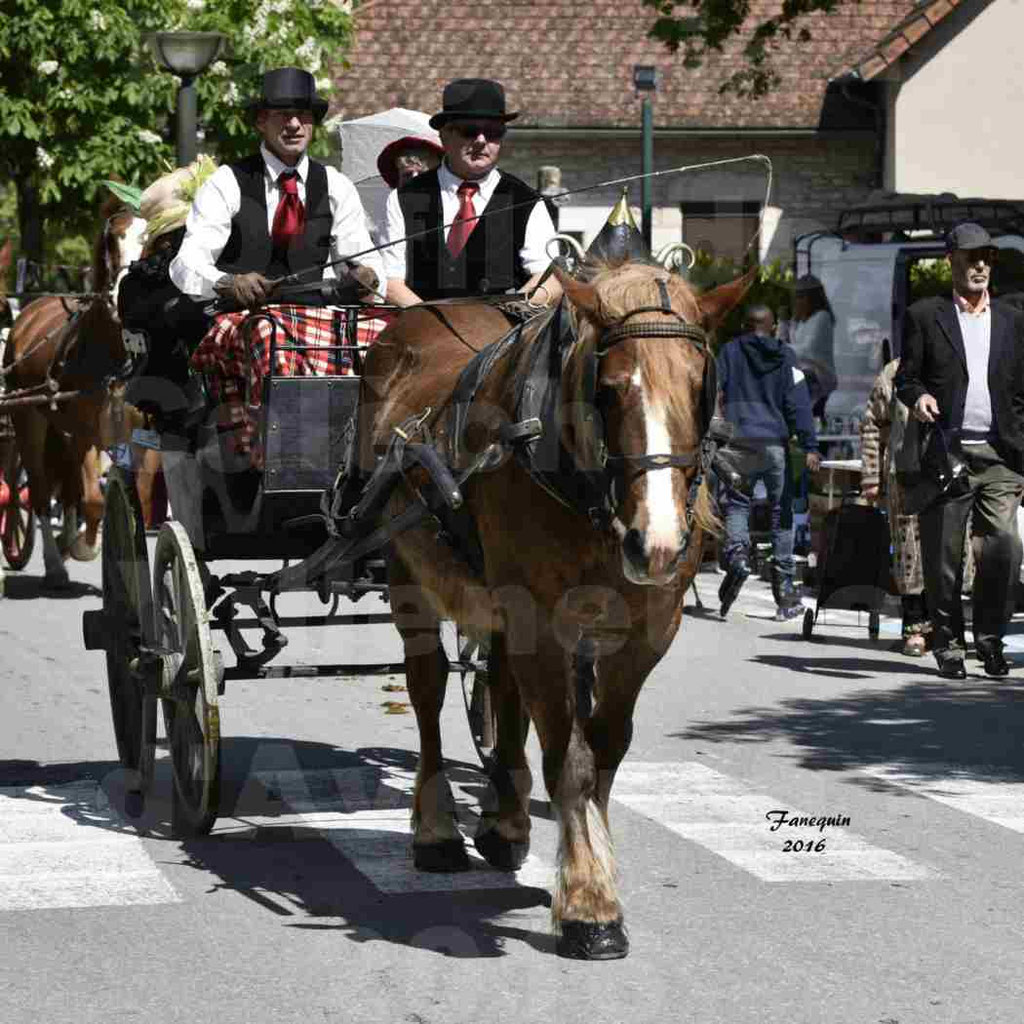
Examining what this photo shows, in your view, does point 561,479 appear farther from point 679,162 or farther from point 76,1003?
point 679,162

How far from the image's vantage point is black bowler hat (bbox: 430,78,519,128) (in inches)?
316

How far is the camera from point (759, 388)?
15688 millimetres

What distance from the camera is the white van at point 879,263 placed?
71.6 feet

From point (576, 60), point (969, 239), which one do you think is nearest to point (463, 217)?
point (969, 239)

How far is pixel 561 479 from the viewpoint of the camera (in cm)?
602

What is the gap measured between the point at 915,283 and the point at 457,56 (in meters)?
13.2

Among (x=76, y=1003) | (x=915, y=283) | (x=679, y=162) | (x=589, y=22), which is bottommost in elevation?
(x=76, y=1003)

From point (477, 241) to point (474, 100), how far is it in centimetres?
50

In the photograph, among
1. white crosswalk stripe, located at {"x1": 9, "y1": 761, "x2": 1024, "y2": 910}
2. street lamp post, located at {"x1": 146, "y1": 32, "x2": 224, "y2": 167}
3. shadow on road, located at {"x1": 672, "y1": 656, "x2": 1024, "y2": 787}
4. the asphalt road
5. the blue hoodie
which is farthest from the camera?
street lamp post, located at {"x1": 146, "y1": 32, "x2": 224, "y2": 167}

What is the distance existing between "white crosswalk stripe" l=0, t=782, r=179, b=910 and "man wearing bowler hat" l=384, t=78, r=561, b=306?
215cm

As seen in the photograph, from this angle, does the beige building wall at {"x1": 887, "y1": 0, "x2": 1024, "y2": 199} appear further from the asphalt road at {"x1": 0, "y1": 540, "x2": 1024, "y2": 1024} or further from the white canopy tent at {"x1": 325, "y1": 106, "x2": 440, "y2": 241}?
the asphalt road at {"x1": 0, "y1": 540, "x2": 1024, "y2": 1024}

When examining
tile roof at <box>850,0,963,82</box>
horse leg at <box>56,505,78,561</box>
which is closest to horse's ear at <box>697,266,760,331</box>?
horse leg at <box>56,505,78,561</box>

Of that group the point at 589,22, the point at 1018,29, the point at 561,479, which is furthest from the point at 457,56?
the point at 561,479

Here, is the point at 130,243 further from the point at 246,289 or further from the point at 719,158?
the point at 719,158
